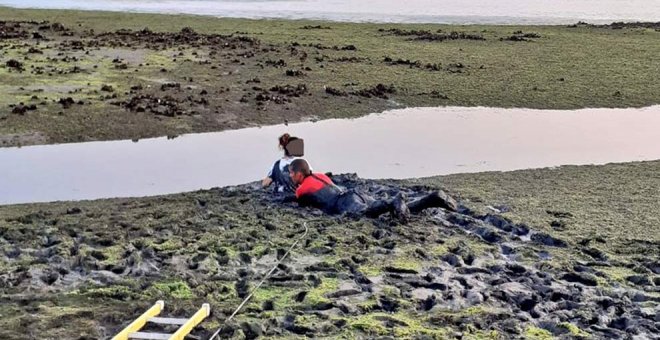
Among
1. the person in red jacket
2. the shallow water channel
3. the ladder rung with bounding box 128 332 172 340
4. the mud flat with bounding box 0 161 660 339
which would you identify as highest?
the person in red jacket

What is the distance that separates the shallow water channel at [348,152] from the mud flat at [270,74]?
3.01 feet

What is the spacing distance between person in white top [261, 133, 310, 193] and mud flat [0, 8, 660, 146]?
6280 millimetres

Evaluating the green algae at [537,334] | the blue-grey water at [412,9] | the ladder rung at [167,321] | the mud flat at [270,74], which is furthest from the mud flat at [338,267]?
the blue-grey water at [412,9]

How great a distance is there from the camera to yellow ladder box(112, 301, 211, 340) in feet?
23.2

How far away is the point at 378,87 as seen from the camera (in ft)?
75.7

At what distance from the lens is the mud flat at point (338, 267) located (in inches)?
305

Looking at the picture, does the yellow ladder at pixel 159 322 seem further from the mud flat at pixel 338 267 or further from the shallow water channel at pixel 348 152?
the shallow water channel at pixel 348 152

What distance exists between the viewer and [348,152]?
16.8 m

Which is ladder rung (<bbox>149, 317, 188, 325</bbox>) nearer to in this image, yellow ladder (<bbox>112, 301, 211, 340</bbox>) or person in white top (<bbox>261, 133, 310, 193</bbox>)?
yellow ladder (<bbox>112, 301, 211, 340</bbox>)

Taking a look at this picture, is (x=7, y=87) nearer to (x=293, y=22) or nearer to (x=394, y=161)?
(x=394, y=161)

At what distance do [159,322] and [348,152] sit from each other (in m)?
9.72

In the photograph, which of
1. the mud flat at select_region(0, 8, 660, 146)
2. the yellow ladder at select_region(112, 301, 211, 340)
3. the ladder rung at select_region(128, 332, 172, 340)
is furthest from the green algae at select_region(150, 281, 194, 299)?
the mud flat at select_region(0, 8, 660, 146)

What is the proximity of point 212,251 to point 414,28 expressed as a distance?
Result: 32.9m

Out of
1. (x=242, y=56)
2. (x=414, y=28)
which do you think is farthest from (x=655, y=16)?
(x=242, y=56)
